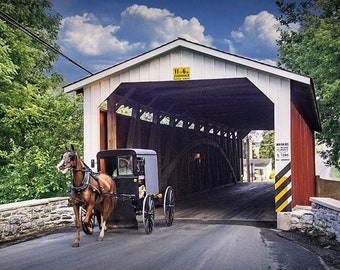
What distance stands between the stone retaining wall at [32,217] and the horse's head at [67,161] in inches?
76.7

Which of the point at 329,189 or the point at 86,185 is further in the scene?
the point at 329,189

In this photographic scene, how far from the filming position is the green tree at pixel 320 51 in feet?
69.4

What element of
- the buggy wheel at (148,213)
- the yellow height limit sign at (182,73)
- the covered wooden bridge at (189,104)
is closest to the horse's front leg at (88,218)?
the buggy wheel at (148,213)

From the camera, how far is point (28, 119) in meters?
16.1

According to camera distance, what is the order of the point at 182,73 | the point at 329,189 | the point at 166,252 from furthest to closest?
the point at 329,189 → the point at 182,73 → the point at 166,252

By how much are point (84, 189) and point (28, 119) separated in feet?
26.4

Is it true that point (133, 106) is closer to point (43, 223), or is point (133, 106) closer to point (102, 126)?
point (102, 126)

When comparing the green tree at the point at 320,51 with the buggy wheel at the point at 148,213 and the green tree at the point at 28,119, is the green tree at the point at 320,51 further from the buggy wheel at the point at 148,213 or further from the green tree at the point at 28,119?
the buggy wheel at the point at 148,213

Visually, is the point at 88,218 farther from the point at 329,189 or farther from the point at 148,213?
the point at 329,189

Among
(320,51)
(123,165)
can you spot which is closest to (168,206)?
(123,165)

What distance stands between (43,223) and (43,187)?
95.6 inches

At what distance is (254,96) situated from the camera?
17938 mm

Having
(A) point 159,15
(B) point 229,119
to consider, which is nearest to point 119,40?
(A) point 159,15

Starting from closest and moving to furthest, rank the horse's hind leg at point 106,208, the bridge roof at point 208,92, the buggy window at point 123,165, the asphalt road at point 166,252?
the asphalt road at point 166,252 → the horse's hind leg at point 106,208 → the buggy window at point 123,165 → the bridge roof at point 208,92
